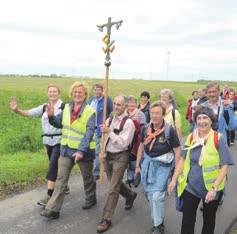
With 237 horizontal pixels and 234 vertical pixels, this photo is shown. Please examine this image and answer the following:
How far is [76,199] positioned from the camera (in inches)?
276

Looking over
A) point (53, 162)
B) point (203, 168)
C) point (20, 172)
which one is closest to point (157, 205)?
point (203, 168)

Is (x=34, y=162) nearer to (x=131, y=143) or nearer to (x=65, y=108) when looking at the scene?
(x=65, y=108)

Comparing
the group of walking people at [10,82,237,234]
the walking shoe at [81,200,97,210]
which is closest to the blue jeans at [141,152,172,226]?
the group of walking people at [10,82,237,234]

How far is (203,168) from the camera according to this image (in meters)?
4.62

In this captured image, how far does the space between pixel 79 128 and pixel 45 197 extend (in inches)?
53.2

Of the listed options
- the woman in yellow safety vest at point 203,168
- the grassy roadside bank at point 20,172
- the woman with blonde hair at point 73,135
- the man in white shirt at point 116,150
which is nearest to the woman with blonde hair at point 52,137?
the woman with blonde hair at point 73,135

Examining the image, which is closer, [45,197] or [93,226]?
[93,226]

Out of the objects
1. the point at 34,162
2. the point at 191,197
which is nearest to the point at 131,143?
the point at 191,197

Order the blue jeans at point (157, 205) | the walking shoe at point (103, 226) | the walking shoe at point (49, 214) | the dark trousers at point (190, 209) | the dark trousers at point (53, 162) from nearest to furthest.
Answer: the dark trousers at point (190, 209)
the blue jeans at point (157, 205)
the walking shoe at point (103, 226)
the walking shoe at point (49, 214)
the dark trousers at point (53, 162)

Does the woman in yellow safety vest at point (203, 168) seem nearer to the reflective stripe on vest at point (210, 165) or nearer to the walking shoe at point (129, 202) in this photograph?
the reflective stripe on vest at point (210, 165)

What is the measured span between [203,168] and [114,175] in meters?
1.58

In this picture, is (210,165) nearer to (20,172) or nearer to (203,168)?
(203,168)

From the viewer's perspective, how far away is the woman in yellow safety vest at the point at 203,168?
15.0 ft

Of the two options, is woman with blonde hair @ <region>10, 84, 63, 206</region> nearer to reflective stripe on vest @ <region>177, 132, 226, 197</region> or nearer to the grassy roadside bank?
the grassy roadside bank
